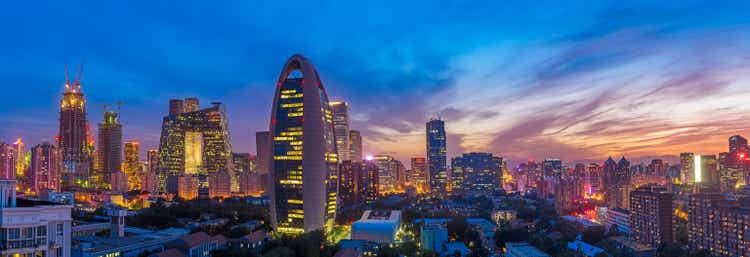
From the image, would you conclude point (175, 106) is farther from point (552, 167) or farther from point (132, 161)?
point (552, 167)

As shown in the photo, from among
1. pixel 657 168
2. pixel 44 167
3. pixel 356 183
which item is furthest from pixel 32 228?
pixel 657 168

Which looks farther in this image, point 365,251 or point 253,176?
point 253,176

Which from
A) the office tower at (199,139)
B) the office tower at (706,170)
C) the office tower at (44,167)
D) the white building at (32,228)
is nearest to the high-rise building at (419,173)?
the office tower at (199,139)

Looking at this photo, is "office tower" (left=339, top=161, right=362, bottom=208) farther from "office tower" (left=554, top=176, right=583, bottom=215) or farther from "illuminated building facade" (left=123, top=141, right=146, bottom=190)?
"illuminated building facade" (left=123, top=141, right=146, bottom=190)

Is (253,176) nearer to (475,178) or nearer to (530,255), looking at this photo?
(475,178)

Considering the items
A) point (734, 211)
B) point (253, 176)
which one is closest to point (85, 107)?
point (253, 176)

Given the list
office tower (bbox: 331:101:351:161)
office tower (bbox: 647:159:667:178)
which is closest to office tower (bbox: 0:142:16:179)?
office tower (bbox: 331:101:351:161)
